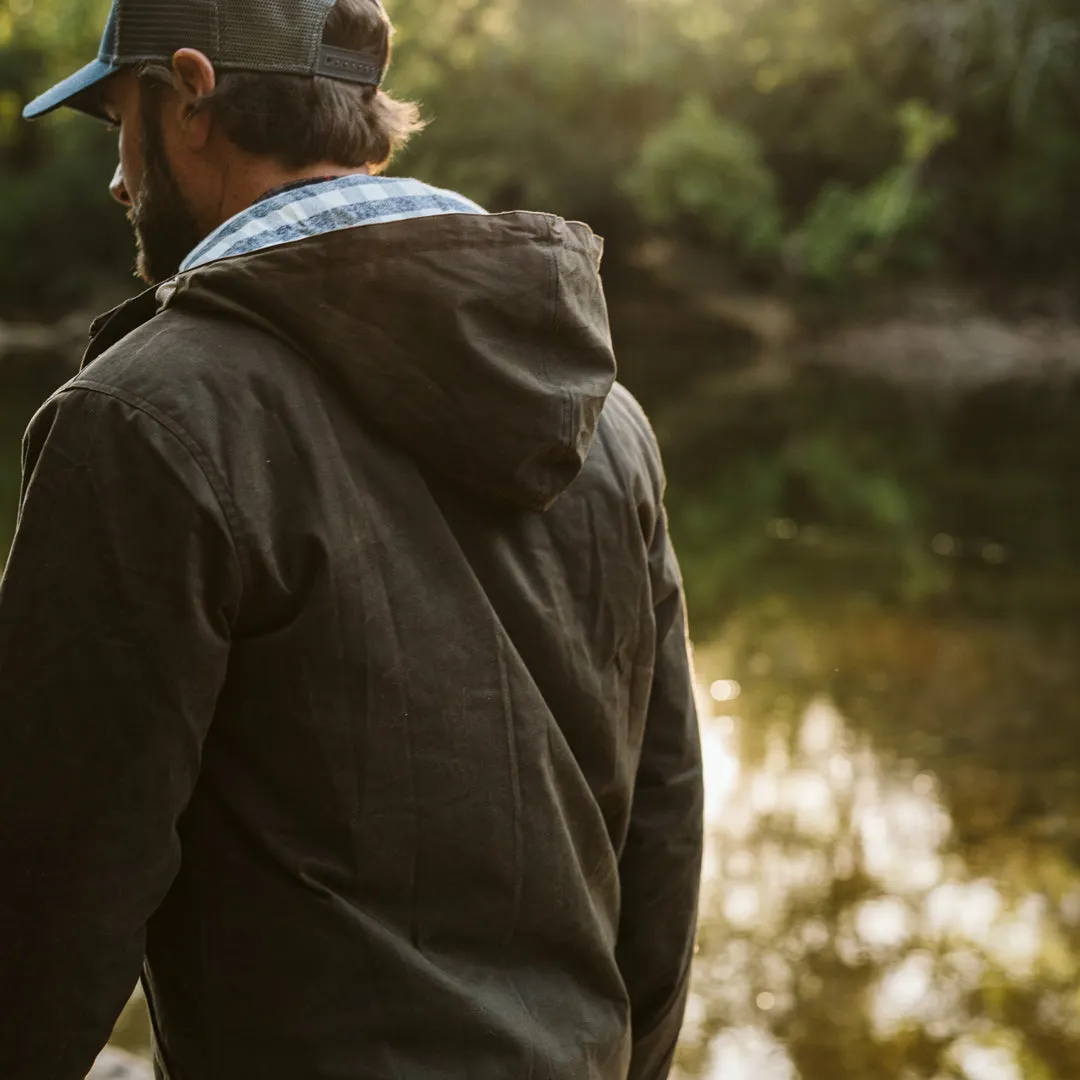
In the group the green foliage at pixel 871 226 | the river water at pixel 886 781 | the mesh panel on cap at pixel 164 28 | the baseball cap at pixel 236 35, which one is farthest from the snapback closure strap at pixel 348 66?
the green foliage at pixel 871 226

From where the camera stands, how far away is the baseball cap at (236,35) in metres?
1.43

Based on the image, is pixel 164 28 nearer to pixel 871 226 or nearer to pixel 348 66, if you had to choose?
pixel 348 66

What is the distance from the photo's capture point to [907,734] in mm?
7285

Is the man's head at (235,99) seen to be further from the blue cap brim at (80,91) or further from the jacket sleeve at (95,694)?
the jacket sleeve at (95,694)

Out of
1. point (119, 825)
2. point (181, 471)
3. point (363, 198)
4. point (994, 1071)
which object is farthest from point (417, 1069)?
point (994, 1071)

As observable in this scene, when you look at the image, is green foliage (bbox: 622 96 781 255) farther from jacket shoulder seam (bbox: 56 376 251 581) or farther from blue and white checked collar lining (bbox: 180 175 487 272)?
jacket shoulder seam (bbox: 56 376 251 581)

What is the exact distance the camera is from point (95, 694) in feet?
4.07

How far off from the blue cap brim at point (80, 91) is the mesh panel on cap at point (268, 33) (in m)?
0.14

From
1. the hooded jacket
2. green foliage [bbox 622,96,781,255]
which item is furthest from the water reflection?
green foliage [bbox 622,96,781,255]

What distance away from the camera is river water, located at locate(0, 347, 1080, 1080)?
464cm

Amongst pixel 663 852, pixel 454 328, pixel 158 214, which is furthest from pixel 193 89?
pixel 663 852

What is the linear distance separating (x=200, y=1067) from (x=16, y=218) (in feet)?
118

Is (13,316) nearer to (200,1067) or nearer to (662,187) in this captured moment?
(662,187)

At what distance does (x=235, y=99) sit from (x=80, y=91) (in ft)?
0.72
